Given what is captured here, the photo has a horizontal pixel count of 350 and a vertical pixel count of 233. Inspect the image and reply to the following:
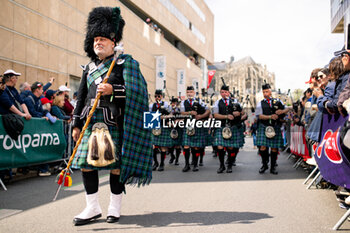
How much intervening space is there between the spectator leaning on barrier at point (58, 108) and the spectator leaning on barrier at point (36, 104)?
0.37 metres

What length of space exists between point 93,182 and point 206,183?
9.88ft

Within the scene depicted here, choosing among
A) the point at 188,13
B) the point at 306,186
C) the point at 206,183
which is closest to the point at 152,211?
the point at 206,183

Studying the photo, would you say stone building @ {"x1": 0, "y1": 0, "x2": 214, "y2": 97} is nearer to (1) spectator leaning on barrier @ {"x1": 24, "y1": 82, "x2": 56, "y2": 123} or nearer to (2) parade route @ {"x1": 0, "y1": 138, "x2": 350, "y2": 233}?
(1) spectator leaning on barrier @ {"x1": 24, "y1": 82, "x2": 56, "y2": 123}

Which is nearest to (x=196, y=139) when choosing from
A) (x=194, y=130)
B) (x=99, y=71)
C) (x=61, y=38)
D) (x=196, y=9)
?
(x=194, y=130)

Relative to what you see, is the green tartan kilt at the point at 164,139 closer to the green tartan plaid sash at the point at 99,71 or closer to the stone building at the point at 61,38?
the stone building at the point at 61,38

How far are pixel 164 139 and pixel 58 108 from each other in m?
2.62

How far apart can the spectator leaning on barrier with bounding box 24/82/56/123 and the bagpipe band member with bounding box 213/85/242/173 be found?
11.8 feet

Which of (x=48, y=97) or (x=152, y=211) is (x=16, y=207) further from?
(x=48, y=97)

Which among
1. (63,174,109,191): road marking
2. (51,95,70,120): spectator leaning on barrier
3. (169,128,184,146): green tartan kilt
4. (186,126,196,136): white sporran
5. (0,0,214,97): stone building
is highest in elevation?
(0,0,214,97): stone building

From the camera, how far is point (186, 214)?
157 inches

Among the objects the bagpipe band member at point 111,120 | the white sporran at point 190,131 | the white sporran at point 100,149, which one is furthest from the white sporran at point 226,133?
the white sporran at point 100,149

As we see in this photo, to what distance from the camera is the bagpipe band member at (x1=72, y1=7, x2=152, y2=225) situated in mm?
3543

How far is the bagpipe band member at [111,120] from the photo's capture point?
3543mm

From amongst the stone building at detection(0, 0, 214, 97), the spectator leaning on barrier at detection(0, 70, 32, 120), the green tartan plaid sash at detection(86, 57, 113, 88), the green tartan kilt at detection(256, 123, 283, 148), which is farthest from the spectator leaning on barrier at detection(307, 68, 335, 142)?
the stone building at detection(0, 0, 214, 97)
